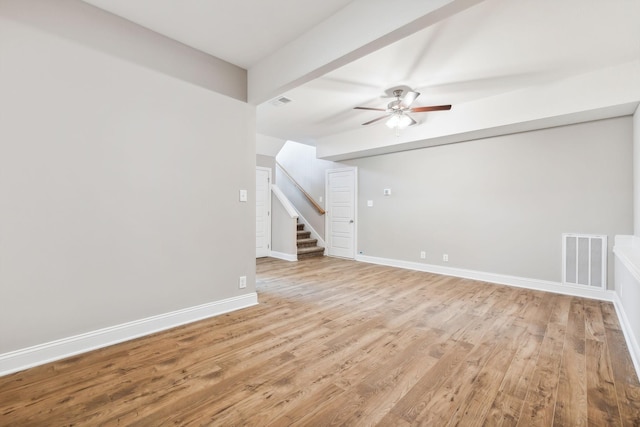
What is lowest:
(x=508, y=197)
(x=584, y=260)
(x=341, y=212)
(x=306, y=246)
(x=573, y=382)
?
(x=573, y=382)

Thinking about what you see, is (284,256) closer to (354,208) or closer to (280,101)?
(354,208)

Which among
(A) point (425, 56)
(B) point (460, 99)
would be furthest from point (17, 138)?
(B) point (460, 99)

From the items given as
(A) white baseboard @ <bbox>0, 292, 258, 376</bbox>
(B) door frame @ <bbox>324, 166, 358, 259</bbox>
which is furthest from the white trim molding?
(B) door frame @ <bbox>324, 166, 358, 259</bbox>

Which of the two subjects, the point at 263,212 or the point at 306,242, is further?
the point at 306,242

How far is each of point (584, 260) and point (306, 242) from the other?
193 inches

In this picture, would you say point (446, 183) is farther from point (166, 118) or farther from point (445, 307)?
point (166, 118)

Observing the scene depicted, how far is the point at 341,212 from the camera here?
650cm

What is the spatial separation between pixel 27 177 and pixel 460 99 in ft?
15.4

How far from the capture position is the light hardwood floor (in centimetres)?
154

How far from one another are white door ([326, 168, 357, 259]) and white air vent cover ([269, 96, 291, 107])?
8.81 feet

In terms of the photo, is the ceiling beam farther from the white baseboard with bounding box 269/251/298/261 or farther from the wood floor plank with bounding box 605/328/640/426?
the white baseboard with bounding box 269/251/298/261

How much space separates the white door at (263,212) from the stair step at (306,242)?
28.0 inches

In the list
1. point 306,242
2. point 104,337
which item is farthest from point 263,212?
point 104,337

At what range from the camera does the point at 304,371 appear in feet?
6.39
